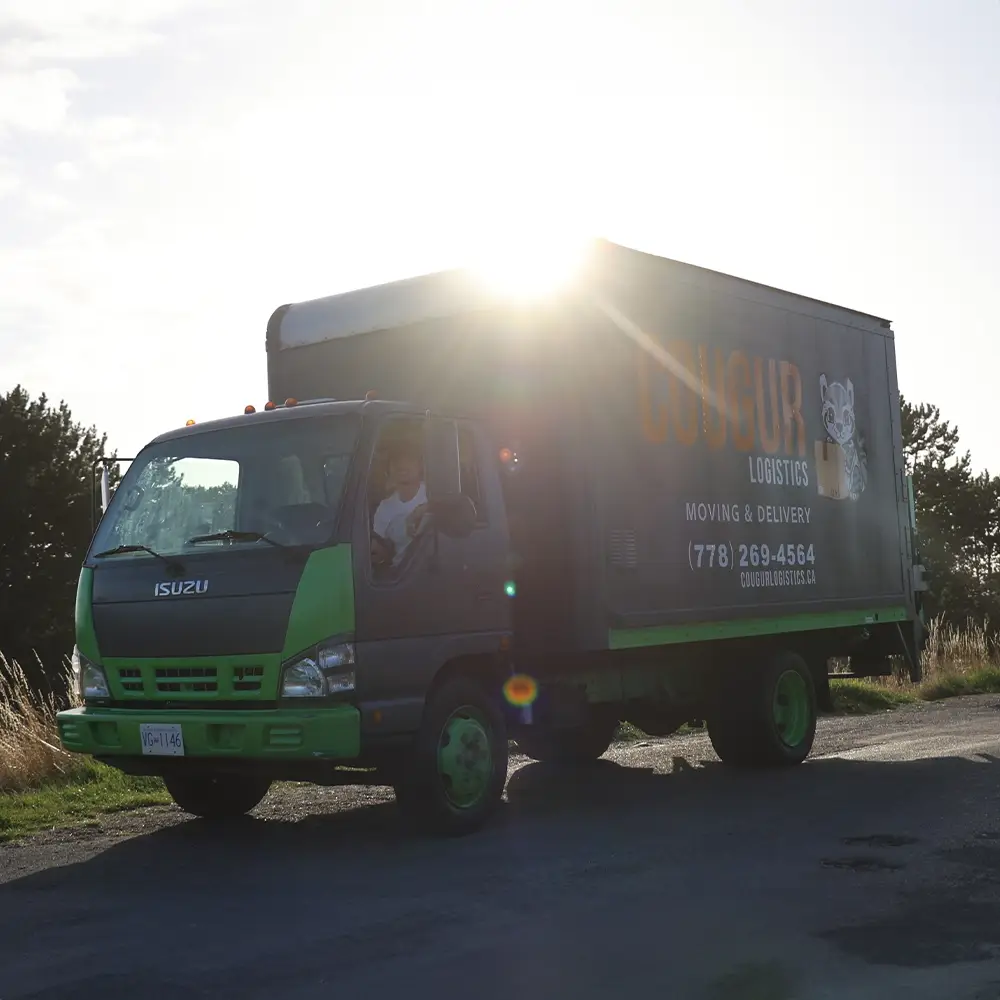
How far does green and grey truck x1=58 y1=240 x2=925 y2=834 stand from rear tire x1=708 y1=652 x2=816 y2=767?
0.8 inches

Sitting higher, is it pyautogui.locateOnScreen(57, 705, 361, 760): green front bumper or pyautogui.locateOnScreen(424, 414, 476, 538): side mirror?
pyautogui.locateOnScreen(424, 414, 476, 538): side mirror

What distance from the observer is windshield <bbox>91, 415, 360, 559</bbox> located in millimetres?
7648

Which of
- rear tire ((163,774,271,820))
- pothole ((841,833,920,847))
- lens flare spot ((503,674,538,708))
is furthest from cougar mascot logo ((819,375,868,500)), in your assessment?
rear tire ((163,774,271,820))

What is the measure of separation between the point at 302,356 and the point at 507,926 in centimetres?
539

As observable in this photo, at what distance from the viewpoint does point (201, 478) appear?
8.23 m

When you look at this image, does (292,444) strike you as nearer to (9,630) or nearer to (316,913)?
(316,913)

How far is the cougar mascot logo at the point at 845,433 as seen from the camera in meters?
11.9

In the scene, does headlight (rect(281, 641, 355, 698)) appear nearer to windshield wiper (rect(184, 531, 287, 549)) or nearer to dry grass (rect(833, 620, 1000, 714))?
windshield wiper (rect(184, 531, 287, 549))

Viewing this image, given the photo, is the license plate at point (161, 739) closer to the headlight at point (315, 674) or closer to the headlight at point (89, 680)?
the headlight at point (89, 680)

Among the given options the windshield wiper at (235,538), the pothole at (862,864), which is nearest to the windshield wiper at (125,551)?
the windshield wiper at (235,538)

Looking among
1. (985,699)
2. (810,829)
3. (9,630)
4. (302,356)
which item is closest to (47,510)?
(9,630)

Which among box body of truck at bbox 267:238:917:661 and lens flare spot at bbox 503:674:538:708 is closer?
lens flare spot at bbox 503:674:538:708

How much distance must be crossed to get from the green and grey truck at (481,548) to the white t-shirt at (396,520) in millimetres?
18

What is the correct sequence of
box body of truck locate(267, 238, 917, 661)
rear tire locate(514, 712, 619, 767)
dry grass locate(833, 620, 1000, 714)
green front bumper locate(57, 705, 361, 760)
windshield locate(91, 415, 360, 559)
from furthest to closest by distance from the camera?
dry grass locate(833, 620, 1000, 714)
rear tire locate(514, 712, 619, 767)
box body of truck locate(267, 238, 917, 661)
windshield locate(91, 415, 360, 559)
green front bumper locate(57, 705, 361, 760)
